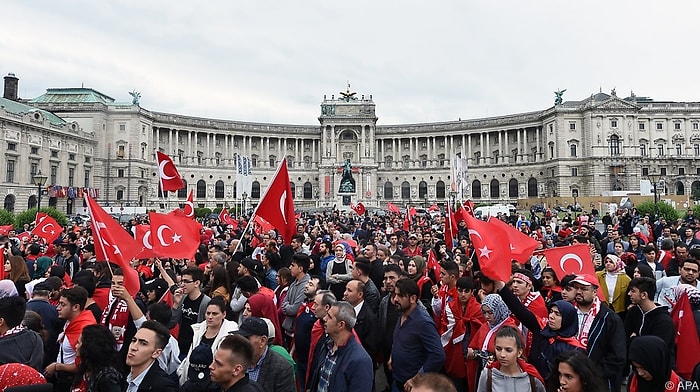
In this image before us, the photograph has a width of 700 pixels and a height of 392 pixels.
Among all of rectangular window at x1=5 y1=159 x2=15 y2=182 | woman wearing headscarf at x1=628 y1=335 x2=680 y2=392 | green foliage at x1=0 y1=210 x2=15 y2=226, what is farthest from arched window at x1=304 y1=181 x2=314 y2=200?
woman wearing headscarf at x1=628 y1=335 x2=680 y2=392

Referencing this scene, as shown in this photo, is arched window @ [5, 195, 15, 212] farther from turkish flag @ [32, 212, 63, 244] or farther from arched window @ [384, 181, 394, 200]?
arched window @ [384, 181, 394, 200]

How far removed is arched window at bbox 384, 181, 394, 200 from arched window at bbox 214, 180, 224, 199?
30.4 meters

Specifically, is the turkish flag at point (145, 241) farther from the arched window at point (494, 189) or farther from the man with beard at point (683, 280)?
the arched window at point (494, 189)

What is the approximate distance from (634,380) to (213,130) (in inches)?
3355

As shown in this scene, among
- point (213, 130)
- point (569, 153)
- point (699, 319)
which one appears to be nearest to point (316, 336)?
point (699, 319)

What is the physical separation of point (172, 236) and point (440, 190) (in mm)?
79475

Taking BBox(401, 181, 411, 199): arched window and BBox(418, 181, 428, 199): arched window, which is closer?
BBox(418, 181, 428, 199): arched window

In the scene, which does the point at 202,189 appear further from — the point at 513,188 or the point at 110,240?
the point at 110,240

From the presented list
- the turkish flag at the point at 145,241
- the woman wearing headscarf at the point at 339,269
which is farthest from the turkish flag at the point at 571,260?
the turkish flag at the point at 145,241

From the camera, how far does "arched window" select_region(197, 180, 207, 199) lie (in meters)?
83.0

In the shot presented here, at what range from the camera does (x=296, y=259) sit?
7793 mm

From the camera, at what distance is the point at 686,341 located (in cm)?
592

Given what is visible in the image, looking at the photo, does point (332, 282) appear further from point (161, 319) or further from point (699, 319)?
point (699, 319)

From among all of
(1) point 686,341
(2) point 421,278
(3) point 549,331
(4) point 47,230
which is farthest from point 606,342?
(4) point 47,230
